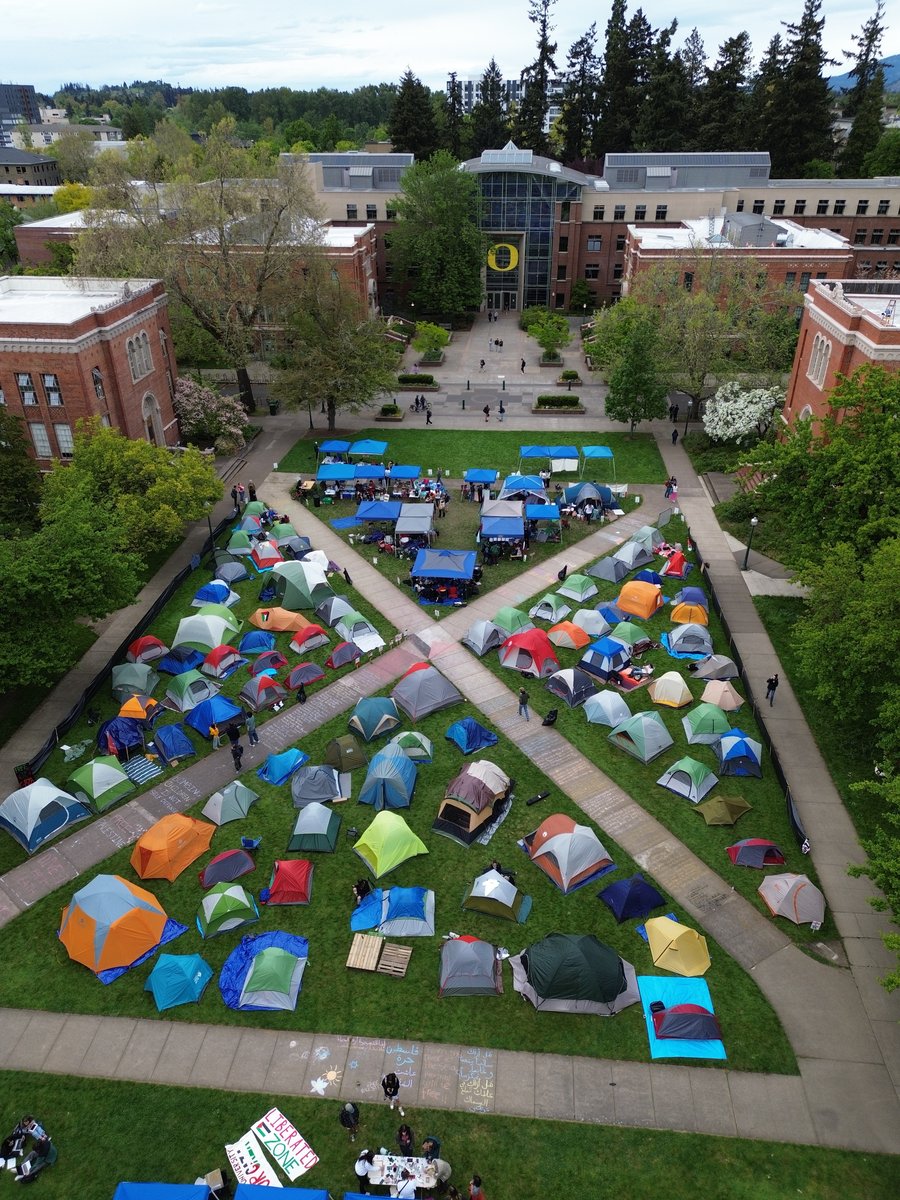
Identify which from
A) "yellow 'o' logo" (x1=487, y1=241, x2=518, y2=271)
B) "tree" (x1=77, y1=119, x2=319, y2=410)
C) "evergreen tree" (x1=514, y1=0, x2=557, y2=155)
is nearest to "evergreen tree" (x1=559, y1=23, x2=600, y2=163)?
"evergreen tree" (x1=514, y1=0, x2=557, y2=155)

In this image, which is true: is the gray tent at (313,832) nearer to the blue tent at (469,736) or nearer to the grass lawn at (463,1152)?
the blue tent at (469,736)

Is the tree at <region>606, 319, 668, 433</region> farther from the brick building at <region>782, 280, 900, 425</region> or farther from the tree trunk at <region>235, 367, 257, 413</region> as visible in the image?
the tree trunk at <region>235, 367, 257, 413</region>

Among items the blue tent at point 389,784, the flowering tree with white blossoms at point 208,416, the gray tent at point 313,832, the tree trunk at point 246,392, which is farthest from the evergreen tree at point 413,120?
the gray tent at point 313,832

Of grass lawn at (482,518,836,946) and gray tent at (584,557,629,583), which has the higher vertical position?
gray tent at (584,557,629,583)

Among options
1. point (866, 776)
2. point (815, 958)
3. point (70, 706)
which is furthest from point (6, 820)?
point (866, 776)

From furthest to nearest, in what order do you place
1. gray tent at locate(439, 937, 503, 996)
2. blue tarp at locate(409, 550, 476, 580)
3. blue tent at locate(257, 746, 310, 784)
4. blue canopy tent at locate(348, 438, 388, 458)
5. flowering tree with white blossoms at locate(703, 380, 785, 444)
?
blue canopy tent at locate(348, 438, 388, 458) < flowering tree with white blossoms at locate(703, 380, 785, 444) < blue tarp at locate(409, 550, 476, 580) < blue tent at locate(257, 746, 310, 784) < gray tent at locate(439, 937, 503, 996)

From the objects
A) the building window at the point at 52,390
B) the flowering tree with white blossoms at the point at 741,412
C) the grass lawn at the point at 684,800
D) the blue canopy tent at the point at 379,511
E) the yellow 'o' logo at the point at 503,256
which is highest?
the yellow 'o' logo at the point at 503,256

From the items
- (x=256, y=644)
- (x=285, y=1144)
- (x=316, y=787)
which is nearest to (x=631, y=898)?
(x=316, y=787)
